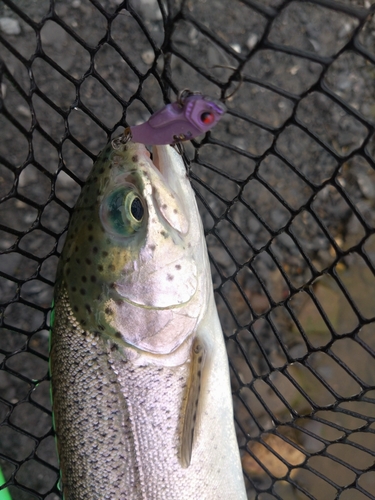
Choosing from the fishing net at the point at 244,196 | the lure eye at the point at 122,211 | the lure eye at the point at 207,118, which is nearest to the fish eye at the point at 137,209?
the lure eye at the point at 122,211

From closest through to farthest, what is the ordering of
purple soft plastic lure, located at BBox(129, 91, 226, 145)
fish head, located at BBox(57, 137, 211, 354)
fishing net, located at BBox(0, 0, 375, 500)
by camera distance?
purple soft plastic lure, located at BBox(129, 91, 226, 145) < fish head, located at BBox(57, 137, 211, 354) < fishing net, located at BBox(0, 0, 375, 500)

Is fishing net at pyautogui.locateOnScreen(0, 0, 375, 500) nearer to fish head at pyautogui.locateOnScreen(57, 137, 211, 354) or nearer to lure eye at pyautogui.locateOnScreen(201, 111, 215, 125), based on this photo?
fish head at pyautogui.locateOnScreen(57, 137, 211, 354)

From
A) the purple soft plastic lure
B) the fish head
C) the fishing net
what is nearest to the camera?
the purple soft plastic lure

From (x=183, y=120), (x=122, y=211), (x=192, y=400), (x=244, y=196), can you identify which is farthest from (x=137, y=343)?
(x=244, y=196)

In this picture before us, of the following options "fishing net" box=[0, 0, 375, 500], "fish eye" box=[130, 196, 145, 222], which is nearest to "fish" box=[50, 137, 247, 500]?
"fish eye" box=[130, 196, 145, 222]

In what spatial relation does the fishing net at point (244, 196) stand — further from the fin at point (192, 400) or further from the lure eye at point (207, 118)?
the lure eye at point (207, 118)

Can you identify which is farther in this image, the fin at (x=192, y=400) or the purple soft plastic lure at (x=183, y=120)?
the fin at (x=192, y=400)

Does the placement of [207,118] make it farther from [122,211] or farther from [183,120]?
[122,211]

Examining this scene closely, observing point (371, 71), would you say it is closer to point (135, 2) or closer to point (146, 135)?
point (135, 2)
